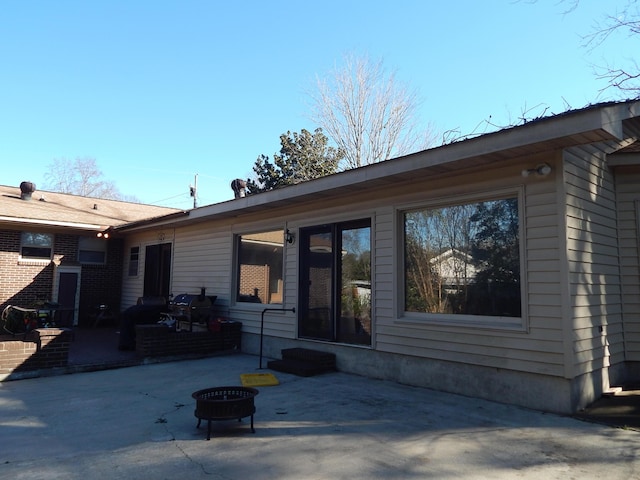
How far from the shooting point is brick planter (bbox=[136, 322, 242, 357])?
7.12 metres

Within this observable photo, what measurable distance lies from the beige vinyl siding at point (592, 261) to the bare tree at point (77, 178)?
31.1 meters

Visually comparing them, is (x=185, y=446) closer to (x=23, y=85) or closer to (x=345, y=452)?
(x=345, y=452)

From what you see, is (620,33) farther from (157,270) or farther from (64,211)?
(64,211)

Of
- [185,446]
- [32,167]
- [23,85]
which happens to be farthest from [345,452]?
[32,167]

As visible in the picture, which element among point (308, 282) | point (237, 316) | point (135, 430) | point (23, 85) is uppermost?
point (23, 85)

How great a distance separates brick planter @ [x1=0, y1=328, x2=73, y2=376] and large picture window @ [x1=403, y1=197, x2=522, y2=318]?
17.1 feet

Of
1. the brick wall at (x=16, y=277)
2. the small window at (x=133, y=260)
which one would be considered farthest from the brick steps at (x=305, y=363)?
the brick wall at (x=16, y=277)

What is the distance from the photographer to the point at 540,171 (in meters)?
4.43

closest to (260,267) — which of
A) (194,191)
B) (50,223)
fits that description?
(50,223)

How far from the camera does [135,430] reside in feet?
12.5

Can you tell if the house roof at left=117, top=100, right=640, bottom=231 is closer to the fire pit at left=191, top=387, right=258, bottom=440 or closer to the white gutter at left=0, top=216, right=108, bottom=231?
the fire pit at left=191, top=387, right=258, bottom=440

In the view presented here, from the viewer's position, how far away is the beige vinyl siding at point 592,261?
4.36 metres

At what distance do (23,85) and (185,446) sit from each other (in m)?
13.5

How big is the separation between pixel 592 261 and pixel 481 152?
184 cm
